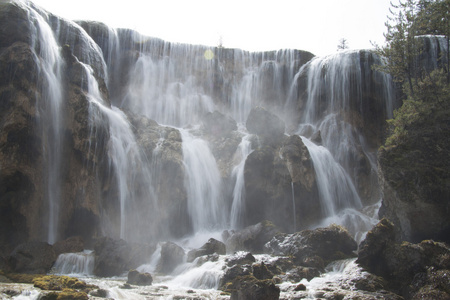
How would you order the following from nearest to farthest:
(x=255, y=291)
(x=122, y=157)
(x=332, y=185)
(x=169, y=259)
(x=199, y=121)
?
(x=255, y=291), (x=169, y=259), (x=122, y=157), (x=332, y=185), (x=199, y=121)

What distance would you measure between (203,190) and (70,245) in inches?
398

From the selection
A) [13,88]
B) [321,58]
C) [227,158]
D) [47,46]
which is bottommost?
[227,158]

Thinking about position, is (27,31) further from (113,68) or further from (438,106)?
(438,106)

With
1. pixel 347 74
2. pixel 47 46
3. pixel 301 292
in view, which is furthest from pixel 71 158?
pixel 347 74

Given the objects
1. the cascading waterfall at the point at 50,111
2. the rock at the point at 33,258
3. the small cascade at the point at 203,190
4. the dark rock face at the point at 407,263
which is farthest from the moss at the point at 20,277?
the dark rock face at the point at 407,263

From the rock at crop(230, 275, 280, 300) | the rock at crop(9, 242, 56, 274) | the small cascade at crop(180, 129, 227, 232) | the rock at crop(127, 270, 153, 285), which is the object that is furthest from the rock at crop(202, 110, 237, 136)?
the rock at crop(230, 275, 280, 300)

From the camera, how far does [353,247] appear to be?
16.3 m

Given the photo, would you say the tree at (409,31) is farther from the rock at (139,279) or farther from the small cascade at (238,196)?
the rock at (139,279)

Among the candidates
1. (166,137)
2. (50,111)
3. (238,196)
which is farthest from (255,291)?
(166,137)

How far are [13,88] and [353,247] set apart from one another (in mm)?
18967

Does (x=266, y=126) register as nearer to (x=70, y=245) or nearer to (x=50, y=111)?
(x=50, y=111)

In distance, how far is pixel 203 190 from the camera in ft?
79.5

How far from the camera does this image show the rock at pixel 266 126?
2612cm

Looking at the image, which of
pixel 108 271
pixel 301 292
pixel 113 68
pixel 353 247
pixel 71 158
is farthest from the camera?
pixel 113 68
